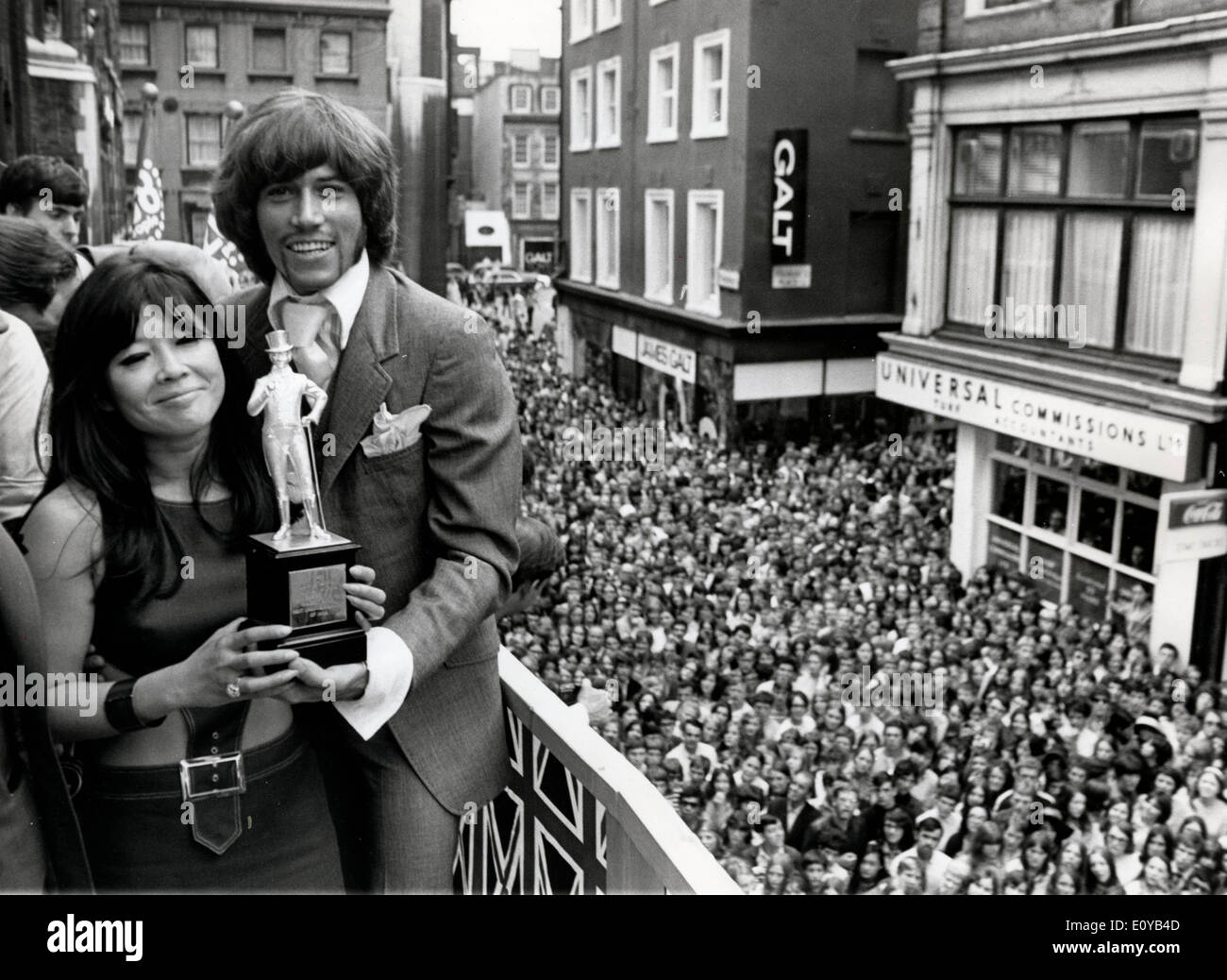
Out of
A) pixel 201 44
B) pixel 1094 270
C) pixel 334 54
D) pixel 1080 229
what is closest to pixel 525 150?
pixel 334 54

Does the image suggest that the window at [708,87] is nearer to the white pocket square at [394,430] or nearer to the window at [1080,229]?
the window at [1080,229]

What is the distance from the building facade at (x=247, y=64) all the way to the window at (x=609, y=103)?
360cm

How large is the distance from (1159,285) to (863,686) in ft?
14.8

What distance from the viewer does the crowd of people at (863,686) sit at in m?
5.21

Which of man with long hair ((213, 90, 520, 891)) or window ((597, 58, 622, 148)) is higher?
window ((597, 58, 622, 148))

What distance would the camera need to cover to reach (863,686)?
7668 mm

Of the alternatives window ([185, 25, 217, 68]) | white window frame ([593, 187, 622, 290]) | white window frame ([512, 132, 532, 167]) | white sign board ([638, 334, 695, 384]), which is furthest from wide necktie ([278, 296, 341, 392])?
white window frame ([512, 132, 532, 167])

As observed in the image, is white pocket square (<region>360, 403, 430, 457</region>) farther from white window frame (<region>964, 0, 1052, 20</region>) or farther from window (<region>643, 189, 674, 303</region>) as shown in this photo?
window (<region>643, 189, 674, 303</region>)

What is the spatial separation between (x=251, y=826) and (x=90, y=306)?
0.96 m

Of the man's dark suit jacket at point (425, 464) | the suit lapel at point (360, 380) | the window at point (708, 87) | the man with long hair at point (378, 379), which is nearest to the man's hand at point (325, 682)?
the man with long hair at point (378, 379)

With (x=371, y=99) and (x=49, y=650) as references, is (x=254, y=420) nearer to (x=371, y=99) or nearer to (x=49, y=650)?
(x=49, y=650)

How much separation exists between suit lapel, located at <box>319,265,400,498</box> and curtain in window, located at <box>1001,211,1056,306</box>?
956 centimetres

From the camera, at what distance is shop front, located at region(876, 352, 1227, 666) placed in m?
9.14
